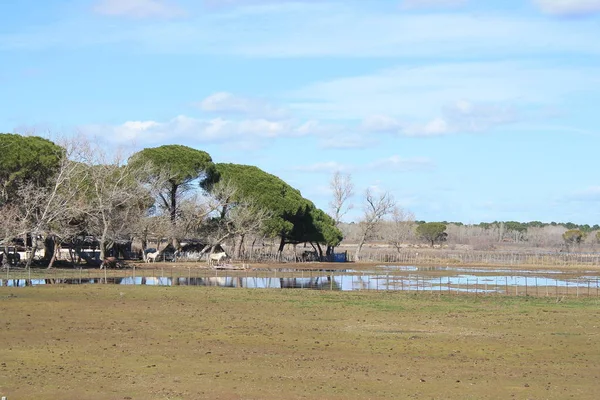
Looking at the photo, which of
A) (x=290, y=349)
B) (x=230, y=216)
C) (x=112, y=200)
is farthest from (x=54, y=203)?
(x=290, y=349)

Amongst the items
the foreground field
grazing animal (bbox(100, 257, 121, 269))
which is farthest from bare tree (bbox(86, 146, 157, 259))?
the foreground field

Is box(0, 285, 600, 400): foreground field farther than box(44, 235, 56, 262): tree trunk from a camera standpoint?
No

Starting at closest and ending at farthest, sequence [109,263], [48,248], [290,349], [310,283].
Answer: [290,349]
[310,283]
[109,263]
[48,248]

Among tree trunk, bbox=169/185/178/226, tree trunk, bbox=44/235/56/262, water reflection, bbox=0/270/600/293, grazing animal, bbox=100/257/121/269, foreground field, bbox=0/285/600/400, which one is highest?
tree trunk, bbox=169/185/178/226

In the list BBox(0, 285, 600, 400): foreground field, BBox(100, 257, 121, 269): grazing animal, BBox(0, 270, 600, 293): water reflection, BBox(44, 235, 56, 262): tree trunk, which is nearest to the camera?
BBox(0, 285, 600, 400): foreground field

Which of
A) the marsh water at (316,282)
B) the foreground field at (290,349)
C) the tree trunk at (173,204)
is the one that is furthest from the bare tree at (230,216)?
the foreground field at (290,349)

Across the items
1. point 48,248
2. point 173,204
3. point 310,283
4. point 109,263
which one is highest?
point 173,204

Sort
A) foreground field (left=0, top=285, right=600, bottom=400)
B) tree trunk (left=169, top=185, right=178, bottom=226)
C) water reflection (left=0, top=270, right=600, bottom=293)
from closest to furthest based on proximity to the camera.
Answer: foreground field (left=0, top=285, right=600, bottom=400) < water reflection (left=0, top=270, right=600, bottom=293) < tree trunk (left=169, top=185, right=178, bottom=226)

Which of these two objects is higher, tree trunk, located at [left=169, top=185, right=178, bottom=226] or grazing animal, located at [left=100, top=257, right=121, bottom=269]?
tree trunk, located at [left=169, top=185, right=178, bottom=226]

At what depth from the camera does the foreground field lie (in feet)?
60.4

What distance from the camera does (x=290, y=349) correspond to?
2416cm

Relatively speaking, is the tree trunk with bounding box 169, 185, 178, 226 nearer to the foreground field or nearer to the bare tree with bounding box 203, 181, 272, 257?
the bare tree with bounding box 203, 181, 272, 257

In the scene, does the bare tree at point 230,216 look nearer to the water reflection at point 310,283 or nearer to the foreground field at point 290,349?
the water reflection at point 310,283

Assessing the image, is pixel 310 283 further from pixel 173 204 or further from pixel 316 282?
pixel 173 204
